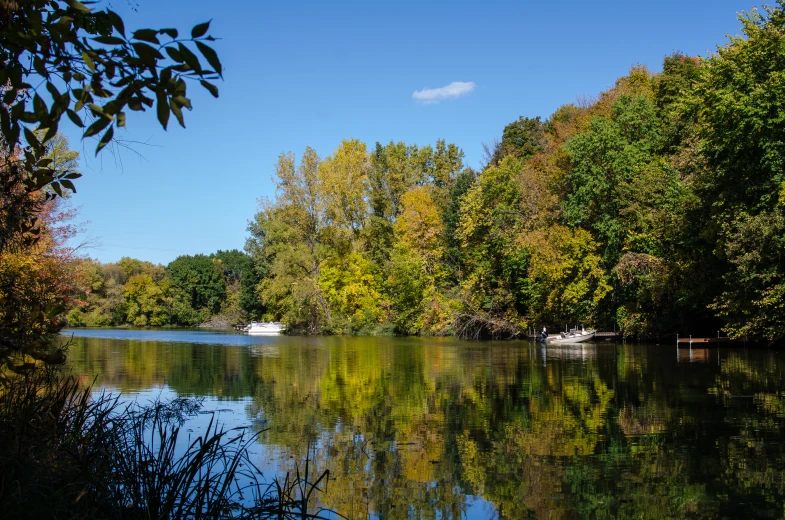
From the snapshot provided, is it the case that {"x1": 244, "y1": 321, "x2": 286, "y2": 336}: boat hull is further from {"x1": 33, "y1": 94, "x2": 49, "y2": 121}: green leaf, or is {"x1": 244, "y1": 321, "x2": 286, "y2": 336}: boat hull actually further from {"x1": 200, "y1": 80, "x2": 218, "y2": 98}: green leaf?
{"x1": 200, "y1": 80, "x2": 218, "y2": 98}: green leaf

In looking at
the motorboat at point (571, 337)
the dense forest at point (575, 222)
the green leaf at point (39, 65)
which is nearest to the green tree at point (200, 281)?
the dense forest at point (575, 222)

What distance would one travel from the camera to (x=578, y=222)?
42.8 m

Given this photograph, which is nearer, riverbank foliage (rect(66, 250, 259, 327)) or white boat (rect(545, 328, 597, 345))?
white boat (rect(545, 328, 597, 345))

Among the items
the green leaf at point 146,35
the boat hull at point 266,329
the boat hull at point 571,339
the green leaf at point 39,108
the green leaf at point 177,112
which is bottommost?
the boat hull at point 571,339

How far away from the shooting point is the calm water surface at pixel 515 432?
26.4 feet

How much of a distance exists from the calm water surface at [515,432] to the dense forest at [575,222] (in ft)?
25.7

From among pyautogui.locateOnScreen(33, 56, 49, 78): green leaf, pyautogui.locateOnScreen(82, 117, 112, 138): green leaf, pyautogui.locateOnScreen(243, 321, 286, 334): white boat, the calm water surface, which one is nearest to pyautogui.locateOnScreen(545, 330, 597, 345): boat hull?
the calm water surface

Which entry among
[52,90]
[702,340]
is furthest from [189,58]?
[702,340]

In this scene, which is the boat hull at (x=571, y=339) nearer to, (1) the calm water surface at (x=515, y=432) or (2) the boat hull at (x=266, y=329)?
(1) the calm water surface at (x=515, y=432)

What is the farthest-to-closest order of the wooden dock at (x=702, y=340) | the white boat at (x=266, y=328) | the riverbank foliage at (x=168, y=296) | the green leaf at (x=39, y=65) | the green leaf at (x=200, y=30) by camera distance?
the riverbank foliage at (x=168, y=296) → the white boat at (x=266, y=328) → the wooden dock at (x=702, y=340) → the green leaf at (x=39, y=65) → the green leaf at (x=200, y=30)

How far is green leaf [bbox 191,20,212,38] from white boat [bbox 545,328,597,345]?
39537 mm

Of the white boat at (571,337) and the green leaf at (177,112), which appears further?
the white boat at (571,337)

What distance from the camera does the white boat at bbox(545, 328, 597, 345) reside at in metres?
40.8

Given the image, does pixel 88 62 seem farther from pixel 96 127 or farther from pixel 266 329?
pixel 266 329
